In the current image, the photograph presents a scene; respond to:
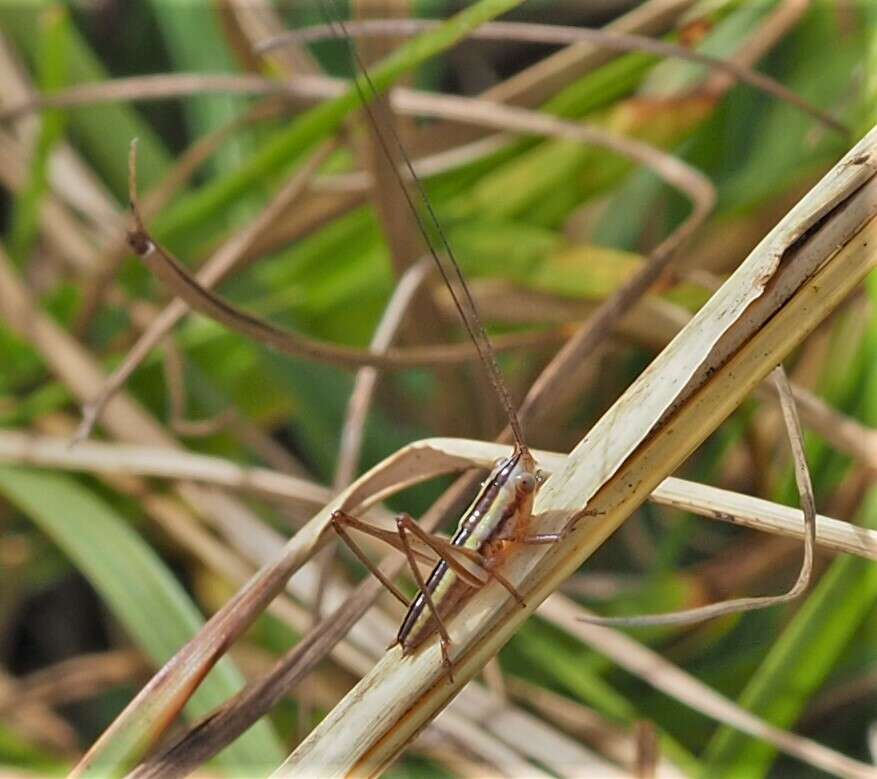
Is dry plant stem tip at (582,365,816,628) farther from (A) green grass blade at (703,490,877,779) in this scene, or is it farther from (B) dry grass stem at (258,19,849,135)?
(B) dry grass stem at (258,19,849,135)

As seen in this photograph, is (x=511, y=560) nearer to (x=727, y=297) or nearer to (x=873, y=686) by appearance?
(x=727, y=297)

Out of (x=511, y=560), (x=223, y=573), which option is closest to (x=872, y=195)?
(x=511, y=560)

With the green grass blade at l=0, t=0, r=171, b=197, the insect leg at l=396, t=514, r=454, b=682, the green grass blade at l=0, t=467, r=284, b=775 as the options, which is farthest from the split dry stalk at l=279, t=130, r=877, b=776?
the green grass blade at l=0, t=0, r=171, b=197

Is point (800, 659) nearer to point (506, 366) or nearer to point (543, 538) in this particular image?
point (543, 538)

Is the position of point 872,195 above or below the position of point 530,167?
below

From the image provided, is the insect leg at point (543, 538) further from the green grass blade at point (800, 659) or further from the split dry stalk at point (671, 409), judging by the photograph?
the green grass blade at point (800, 659)

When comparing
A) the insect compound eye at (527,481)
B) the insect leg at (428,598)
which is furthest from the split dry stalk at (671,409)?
the insect compound eye at (527,481)
